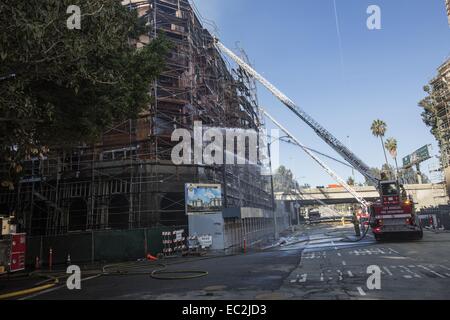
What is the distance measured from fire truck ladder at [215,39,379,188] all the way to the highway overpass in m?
28.7

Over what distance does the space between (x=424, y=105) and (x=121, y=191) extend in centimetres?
5382

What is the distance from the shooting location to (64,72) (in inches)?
432

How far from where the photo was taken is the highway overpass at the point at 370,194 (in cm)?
7494

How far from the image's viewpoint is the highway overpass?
246 feet

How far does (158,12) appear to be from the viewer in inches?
1318

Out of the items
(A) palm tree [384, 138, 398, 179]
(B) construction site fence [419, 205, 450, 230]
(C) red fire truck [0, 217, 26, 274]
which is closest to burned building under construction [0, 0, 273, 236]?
(C) red fire truck [0, 217, 26, 274]

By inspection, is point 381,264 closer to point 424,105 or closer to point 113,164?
point 113,164

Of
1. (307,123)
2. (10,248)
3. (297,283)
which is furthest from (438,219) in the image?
(10,248)

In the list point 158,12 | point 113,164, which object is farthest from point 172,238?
point 158,12

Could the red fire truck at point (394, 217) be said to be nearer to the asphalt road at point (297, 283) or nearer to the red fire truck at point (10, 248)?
the asphalt road at point (297, 283)

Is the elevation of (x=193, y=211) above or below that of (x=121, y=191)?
below

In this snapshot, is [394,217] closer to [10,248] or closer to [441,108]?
[10,248]

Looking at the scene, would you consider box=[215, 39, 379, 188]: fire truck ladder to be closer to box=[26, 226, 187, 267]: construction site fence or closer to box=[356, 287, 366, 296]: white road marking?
box=[26, 226, 187, 267]: construction site fence

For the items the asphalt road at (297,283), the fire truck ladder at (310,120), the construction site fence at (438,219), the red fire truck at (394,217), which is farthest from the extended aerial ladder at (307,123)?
the asphalt road at (297,283)
